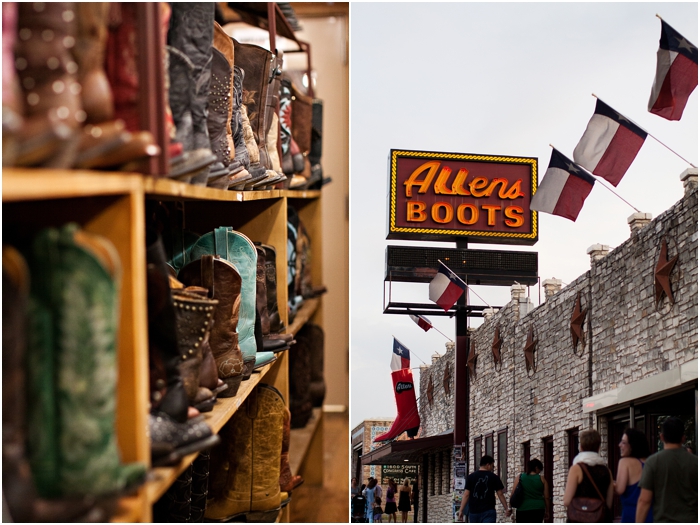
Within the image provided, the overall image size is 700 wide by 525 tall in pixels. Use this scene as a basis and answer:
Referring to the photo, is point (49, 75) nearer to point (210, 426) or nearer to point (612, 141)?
point (210, 426)

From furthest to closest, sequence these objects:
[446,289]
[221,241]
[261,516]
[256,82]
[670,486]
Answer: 1. [446,289]
2. [670,486]
3. [261,516]
4. [256,82]
5. [221,241]

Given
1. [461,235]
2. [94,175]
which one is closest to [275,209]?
[94,175]

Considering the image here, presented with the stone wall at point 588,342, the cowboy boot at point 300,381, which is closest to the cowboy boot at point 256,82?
the cowboy boot at point 300,381

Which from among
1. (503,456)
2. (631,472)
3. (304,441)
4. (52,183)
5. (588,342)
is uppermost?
(52,183)

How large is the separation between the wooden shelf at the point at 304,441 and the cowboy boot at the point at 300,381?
3.0 inches

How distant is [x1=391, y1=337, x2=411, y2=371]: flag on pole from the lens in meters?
18.8

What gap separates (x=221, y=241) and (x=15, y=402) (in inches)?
66.0

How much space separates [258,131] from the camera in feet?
10.9

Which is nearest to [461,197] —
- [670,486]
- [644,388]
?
[644,388]

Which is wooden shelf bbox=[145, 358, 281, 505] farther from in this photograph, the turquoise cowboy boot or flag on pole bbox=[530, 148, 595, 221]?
flag on pole bbox=[530, 148, 595, 221]

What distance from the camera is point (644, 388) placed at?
21.9 ft

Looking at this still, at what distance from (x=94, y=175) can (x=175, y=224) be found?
5.48 ft

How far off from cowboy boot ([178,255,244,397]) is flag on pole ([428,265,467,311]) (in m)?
10.6

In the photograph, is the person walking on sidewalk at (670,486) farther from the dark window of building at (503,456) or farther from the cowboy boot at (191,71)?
the dark window of building at (503,456)
